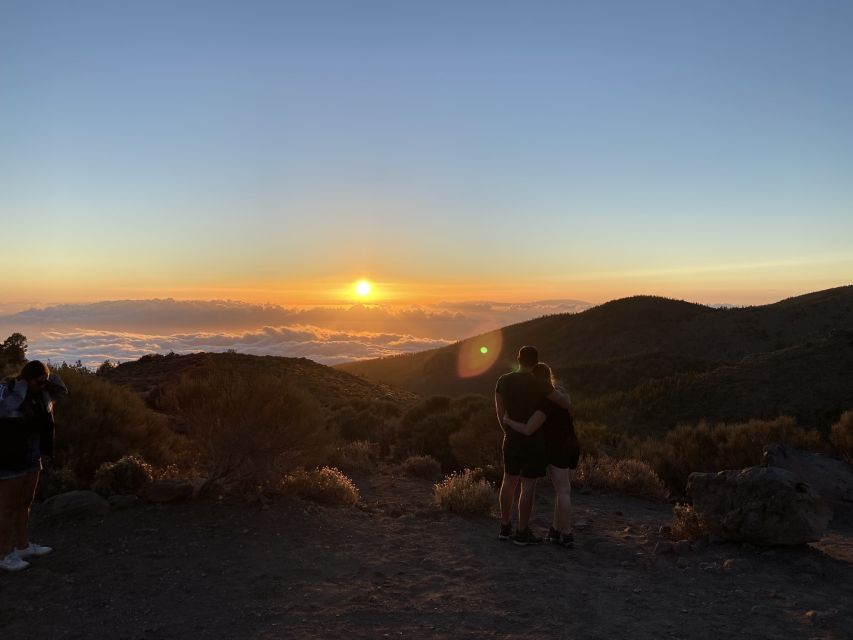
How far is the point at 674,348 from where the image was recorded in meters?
58.1

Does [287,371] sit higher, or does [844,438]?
[844,438]

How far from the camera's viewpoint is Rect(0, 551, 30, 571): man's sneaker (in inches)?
252

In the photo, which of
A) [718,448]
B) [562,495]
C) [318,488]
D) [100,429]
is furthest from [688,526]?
[100,429]

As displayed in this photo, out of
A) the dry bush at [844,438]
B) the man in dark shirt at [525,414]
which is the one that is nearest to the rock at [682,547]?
the man in dark shirt at [525,414]

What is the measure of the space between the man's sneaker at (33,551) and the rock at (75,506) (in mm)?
1012

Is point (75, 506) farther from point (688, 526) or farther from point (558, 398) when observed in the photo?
point (688, 526)

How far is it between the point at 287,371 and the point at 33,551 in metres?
23.9

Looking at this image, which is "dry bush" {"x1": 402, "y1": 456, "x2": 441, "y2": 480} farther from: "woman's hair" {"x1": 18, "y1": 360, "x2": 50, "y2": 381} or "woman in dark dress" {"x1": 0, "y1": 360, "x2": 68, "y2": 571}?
"woman's hair" {"x1": 18, "y1": 360, "x2": 50, "y2": 381}

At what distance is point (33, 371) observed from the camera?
21.7 feet

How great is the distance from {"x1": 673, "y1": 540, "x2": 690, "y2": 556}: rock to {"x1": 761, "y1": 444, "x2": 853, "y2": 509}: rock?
125 inches

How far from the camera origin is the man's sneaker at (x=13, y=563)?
6410 mm

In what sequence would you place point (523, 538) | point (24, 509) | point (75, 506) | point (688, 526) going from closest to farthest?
point (24, 509) < point (523, 538) < point (75, 506) < point (688, 526)

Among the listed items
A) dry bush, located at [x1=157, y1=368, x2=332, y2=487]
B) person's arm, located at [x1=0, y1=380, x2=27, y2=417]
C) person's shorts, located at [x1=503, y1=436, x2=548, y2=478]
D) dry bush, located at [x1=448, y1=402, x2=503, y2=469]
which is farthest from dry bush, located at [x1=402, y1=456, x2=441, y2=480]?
person's arm, located at [x1=0, y1=380, x2=27, y2=417]

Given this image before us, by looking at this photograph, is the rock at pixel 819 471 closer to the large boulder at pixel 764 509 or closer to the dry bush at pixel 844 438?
the dry bush at pixel 844 438
